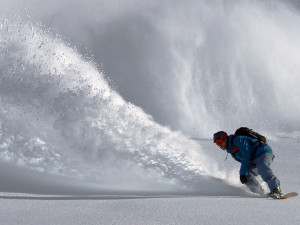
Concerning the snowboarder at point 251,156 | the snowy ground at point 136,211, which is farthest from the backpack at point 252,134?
the snowy ground at point 136,211

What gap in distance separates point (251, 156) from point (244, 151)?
223 millimetres

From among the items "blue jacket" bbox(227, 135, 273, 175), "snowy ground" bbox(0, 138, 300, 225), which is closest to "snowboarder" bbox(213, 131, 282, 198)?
"blue jacket" bbox(227, 135, 273, 175)

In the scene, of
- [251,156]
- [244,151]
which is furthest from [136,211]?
[251,156]

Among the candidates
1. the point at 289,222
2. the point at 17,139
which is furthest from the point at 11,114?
→ the point at 289,222

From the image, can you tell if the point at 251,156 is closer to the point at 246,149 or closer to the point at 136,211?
the point at 246,149

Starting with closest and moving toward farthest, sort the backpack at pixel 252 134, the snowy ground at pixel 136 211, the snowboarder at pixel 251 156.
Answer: the snowy ground at pixel 136 211 → the snowboarder at pixel 251 156 → the backpack at pixel 252 134

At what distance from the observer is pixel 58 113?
24.2ft

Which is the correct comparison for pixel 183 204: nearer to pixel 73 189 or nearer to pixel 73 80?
pixel 73 189

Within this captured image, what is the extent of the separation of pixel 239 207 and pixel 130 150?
3.09 meters

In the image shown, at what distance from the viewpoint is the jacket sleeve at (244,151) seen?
5768 millimetres

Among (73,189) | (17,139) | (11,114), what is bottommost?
(73,189)

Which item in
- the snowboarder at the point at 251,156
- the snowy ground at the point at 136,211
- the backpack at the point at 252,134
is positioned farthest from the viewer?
the backpack at the point at 252,134

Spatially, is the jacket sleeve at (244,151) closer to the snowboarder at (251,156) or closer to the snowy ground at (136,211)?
the snowboarder at (251,156)

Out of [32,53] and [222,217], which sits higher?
[32,53]
